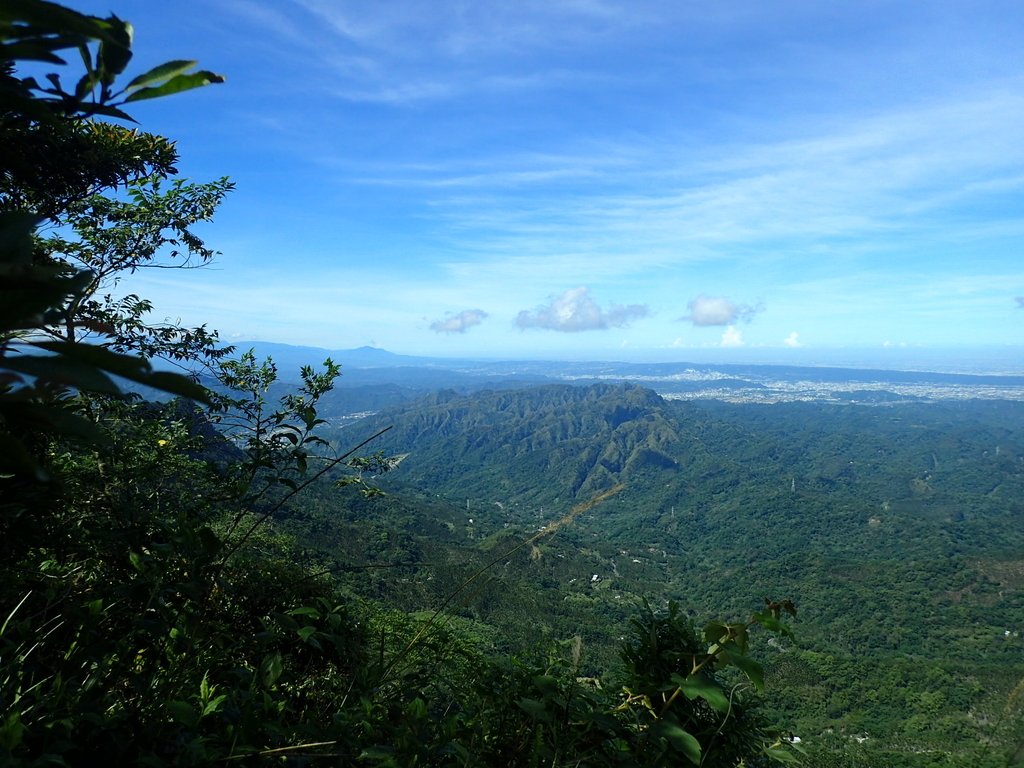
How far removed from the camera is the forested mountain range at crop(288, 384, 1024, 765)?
147 ft

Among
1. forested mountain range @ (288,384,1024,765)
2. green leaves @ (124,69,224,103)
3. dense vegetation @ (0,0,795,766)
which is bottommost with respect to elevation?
forested mountain range @ (288,384,1024,765)

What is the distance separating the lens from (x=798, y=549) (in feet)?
362

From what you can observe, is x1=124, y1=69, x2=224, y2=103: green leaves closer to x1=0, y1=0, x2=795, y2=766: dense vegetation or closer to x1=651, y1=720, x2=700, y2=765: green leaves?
x1=0, y1=0, x2=795, y2=766: dense vegetation

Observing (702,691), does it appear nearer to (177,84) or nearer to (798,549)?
(177,84)

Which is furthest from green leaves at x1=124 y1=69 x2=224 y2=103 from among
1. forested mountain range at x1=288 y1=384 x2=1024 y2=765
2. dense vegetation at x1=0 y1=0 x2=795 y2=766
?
forested mountain range at x1=288 y1=384 x2=1024 y2=765

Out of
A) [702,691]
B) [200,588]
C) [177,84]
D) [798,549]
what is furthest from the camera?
[798,549]

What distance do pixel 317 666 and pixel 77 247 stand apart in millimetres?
4736

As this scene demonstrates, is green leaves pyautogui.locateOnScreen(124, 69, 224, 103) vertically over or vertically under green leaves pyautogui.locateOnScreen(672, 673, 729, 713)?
over

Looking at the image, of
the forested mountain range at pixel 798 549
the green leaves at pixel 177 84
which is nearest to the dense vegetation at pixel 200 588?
the green leaves at pixel 177 84

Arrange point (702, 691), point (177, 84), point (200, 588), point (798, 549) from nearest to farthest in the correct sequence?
point (177, 84), point (702, 691), point (200, 588), point (798, 549)

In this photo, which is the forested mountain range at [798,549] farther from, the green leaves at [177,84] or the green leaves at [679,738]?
the green leaves at [177,84]

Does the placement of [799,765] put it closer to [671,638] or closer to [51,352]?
[671,638]

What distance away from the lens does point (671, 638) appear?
2139 millimetres

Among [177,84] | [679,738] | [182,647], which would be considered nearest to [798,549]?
[679,738]
